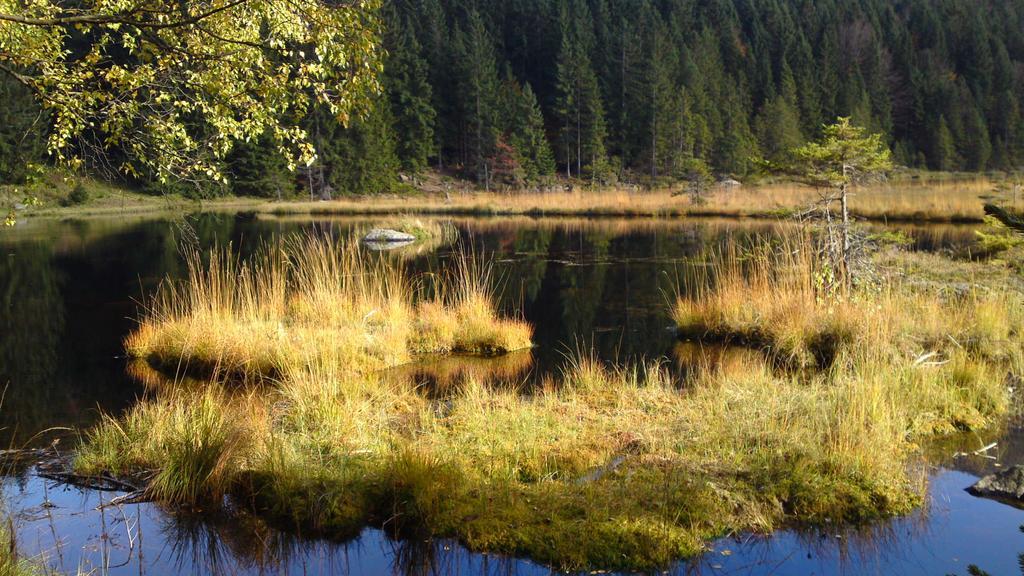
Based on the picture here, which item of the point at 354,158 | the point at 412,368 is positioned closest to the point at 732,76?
the point at 354,158

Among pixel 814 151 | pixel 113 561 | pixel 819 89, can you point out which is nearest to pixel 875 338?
pixel 814 151

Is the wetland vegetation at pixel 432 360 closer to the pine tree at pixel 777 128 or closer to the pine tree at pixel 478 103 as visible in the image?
the pine tree at pixel 478 103

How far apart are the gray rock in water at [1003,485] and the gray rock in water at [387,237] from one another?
2350 centimetres

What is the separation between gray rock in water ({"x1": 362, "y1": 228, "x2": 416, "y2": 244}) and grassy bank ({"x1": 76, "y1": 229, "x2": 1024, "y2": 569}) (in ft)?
58.5

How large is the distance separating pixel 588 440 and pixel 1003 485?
315 cm

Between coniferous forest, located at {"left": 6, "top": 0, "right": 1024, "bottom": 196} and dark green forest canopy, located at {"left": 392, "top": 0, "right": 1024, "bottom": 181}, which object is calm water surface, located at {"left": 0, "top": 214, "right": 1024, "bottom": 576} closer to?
coniferous forest, located at {"left": 6, "top": 0, "right": 1024, "bottom": 196}

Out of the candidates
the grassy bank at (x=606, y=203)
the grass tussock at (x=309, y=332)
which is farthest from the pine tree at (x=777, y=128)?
the grass tussock at (x=309, y=332)

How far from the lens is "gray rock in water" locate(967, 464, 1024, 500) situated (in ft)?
19.4

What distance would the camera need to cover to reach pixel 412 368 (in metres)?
10.7

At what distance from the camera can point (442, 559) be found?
17.2 ft

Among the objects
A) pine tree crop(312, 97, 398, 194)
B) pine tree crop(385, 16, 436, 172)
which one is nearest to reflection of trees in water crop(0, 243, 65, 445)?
pine tree crop(312, 97, 398, 194)

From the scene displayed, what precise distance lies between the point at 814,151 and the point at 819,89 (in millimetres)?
73730

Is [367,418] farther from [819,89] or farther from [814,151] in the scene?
[819,89]

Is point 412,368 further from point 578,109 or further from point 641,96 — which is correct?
point 641,96
